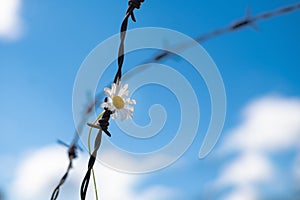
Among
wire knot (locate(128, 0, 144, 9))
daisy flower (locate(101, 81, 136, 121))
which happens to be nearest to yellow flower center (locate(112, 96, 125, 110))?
daisy flower (locate(101, 81, 136, 121))

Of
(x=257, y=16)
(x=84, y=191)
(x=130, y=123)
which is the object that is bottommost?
(x=84, y=191)

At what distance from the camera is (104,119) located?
1.11 ft

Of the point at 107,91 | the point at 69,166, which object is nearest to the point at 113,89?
the point at 107,91

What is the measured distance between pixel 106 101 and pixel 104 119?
19 mm

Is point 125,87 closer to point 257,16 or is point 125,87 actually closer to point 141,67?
point 141,67

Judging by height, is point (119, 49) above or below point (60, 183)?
above

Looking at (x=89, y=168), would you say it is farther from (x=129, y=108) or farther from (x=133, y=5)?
(x=133, y=5)

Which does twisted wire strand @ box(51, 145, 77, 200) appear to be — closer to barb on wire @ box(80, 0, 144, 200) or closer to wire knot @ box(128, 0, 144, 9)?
barb on wire @ box(80, 0, 144, 200)

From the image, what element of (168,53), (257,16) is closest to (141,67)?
(168,53)

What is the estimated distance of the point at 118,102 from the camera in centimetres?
34

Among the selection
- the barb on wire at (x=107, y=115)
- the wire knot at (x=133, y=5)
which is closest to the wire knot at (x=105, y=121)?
the barb on wire at (x=107, y=115)

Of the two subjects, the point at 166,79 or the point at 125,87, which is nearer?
the point at 125,87

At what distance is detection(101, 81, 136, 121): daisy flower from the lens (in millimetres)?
341

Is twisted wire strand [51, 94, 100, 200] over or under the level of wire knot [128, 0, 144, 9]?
under
